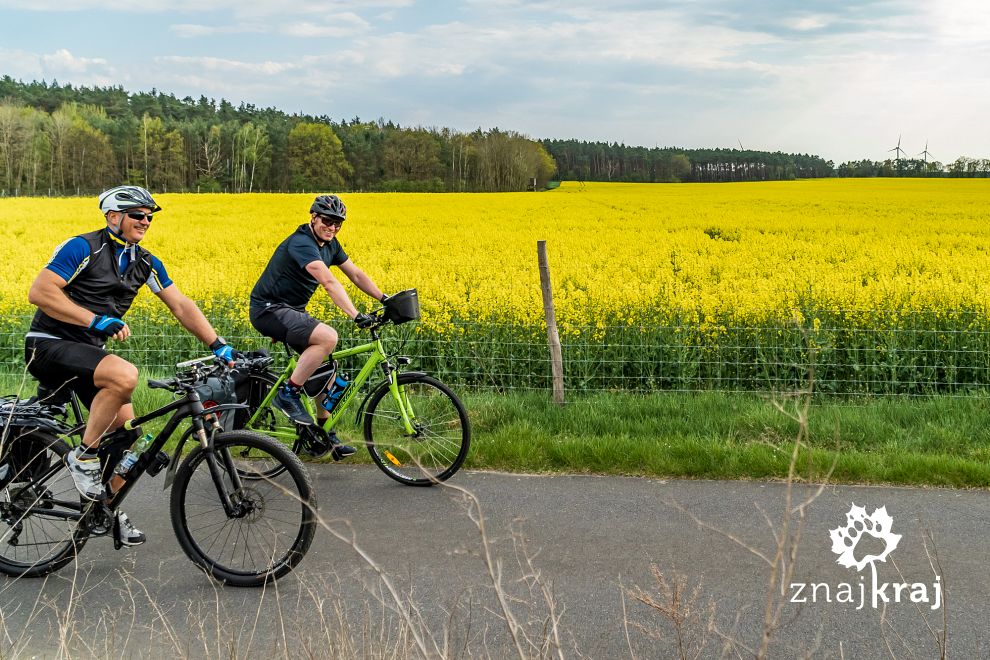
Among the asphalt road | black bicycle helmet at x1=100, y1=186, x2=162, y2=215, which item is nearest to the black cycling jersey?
black bicycle helmet at x1=100, y1=186, x2=162, y2=215

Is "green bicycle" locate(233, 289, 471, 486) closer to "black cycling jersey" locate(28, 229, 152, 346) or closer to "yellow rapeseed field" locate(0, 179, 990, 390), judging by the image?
"black cycling jersey" locate(28, 229, 152, 346)

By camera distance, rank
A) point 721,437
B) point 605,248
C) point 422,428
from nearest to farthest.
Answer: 1. point 422,428
2. point 721,437
3. point 605,248

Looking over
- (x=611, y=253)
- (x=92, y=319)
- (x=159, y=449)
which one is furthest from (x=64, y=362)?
(x=611, y=253)

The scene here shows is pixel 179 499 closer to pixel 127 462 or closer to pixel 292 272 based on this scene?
pixel 127 462

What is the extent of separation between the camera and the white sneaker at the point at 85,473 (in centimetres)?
459

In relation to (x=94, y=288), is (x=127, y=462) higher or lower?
lower

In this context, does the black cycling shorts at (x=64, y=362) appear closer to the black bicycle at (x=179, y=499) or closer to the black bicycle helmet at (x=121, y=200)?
the black bicycle at (x=179, y=499)

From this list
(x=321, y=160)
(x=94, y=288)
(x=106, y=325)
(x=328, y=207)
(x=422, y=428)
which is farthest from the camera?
(x=321, y=160)

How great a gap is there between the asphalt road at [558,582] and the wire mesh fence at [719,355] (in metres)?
3.27

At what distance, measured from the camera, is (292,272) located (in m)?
6.38

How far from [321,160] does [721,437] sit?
172 feet

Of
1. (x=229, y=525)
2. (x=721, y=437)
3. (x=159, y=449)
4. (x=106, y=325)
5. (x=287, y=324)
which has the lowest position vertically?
(x=721, y=437)

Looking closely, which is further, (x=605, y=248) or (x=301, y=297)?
(x=605, y=248)

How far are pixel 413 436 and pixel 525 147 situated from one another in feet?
172
